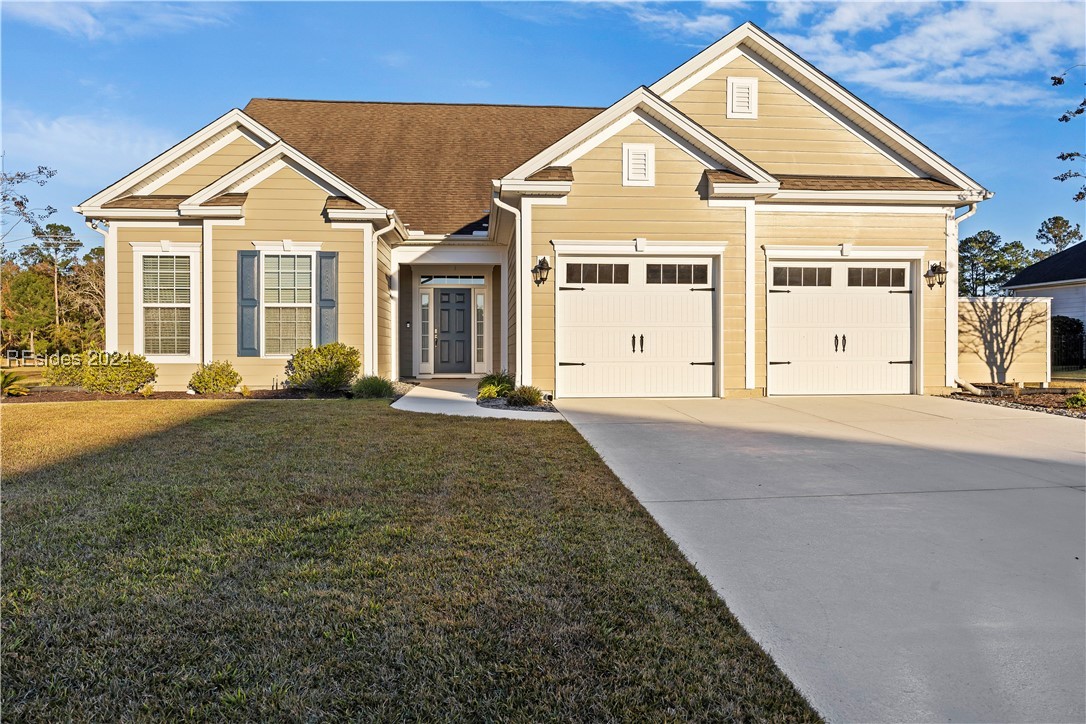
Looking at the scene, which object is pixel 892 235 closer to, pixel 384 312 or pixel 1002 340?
pixel 1002 340

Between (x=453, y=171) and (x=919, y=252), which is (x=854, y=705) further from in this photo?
(x=453, y=171)

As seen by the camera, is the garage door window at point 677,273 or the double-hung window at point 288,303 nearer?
the garage door window at point 677,273

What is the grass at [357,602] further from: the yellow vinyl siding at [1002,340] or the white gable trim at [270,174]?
the yellow vinyl siding at [1002,340]

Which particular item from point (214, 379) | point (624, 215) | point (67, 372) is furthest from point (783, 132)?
point (67, 372)

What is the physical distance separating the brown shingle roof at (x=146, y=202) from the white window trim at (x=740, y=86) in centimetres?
1014

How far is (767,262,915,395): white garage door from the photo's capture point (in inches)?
425

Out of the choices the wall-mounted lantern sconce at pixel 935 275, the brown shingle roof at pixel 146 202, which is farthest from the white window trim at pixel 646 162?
the brown shingle roof at pixel 146 202

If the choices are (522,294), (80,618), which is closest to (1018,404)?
(522,294)

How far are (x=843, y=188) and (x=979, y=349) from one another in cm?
409

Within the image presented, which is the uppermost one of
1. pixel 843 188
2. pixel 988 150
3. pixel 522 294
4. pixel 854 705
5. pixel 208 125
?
pixel 988 150

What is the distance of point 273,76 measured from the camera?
702 inches

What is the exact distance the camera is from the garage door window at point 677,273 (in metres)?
10.4

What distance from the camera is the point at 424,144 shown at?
662 inches

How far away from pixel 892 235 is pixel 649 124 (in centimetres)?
471
